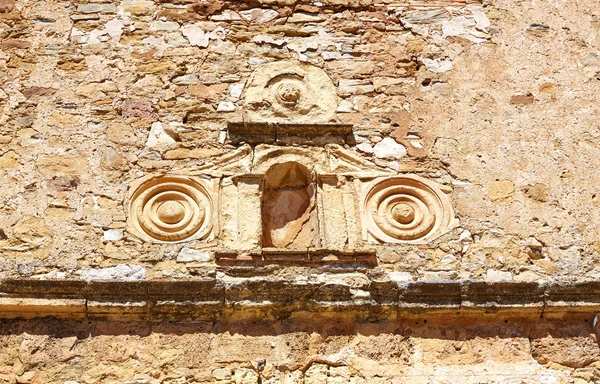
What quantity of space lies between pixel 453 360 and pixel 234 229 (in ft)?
4.76

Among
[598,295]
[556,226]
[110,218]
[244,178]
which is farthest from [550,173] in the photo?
[110,218]

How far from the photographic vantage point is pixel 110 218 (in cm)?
548

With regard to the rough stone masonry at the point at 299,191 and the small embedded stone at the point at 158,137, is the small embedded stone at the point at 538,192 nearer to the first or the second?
the rough stone masonry at the point at 299,191

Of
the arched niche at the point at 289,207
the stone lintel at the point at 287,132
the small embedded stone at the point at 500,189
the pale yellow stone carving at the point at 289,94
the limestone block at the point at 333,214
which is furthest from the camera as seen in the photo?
the pale yellow stone carving at the point at 289,94

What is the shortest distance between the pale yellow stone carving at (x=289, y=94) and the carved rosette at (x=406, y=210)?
25.6 inches

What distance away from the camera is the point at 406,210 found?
5.61m

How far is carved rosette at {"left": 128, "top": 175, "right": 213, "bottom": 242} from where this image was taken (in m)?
5.44

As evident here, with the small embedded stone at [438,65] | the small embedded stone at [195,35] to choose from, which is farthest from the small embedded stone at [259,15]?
the small embedded stone at [438,65]

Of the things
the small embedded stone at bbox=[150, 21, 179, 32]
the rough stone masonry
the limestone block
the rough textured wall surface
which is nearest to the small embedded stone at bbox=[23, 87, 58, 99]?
the rough stone masonry

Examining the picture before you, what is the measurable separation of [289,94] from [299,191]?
0.66 metres

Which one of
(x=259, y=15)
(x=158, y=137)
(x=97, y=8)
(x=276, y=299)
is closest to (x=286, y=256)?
(x=276, y=299)

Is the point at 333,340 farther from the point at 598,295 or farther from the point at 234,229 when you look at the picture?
the point at 598,295

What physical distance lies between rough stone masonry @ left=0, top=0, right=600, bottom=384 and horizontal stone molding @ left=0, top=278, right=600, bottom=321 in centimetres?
1

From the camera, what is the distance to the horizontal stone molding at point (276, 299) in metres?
5.08
